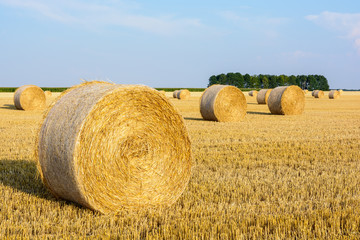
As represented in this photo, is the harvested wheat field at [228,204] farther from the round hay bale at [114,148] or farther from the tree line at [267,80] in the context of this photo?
the tree line at [267,80]

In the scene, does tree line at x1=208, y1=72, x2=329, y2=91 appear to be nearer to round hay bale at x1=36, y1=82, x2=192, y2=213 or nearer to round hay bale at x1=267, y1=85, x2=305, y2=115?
round hay bale at x1=267, y1=85, x2=305, y2=115

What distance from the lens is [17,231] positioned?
13.6 ft

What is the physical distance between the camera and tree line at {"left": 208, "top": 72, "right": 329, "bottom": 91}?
106081mm

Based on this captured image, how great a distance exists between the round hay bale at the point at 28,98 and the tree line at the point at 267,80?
272ft

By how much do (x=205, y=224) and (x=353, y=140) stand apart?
8.14 metres

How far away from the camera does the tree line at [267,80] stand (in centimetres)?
10608

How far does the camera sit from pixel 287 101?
19953 millimetres

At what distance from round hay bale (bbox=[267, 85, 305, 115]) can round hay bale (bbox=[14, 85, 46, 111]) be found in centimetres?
1321

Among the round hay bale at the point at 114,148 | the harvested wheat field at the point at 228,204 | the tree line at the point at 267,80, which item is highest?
the tree line at the point at 267,80

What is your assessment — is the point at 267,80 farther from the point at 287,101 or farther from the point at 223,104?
the point at 223,104

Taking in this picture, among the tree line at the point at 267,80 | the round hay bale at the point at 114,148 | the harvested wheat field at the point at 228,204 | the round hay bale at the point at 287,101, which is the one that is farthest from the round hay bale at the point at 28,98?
the tree line at the point at 267,80

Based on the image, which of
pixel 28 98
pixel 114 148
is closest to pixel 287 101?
pixel 28 98

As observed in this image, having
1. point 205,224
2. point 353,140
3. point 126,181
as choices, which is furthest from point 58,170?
point 353,140

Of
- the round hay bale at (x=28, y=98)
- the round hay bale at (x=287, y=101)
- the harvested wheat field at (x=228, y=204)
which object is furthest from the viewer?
the round hay bale at (x=28, y=98)
